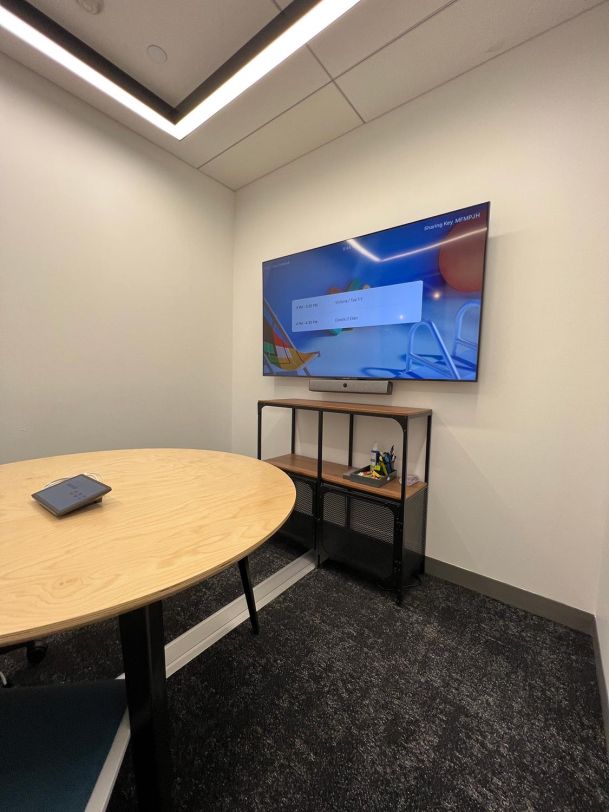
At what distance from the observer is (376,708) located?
1166 mm

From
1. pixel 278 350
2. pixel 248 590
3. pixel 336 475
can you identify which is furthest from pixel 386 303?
pixel 248 590

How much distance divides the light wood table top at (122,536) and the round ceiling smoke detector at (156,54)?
7.25 feet

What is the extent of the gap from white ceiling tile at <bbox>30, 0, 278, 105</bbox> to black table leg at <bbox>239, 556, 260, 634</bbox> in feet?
8.47

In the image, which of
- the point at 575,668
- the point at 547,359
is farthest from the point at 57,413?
the point at 575,668

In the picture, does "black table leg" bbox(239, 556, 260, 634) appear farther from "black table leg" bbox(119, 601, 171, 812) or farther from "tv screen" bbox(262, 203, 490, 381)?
"tv screen" bbox(262, 203, 490, 381)

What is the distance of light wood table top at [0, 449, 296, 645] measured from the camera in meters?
0.53

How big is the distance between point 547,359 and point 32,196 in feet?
9.98

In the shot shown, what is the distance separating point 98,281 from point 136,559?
2173 millimetres

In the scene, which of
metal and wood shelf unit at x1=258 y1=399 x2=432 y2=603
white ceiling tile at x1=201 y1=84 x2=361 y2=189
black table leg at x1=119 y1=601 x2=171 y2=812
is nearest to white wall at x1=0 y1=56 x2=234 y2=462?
white ceiling tile at x1=201 y1=84 x2=361 y2=189

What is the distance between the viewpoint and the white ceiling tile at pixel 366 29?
1.45 meters

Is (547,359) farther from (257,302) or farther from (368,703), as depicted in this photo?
(257,302)

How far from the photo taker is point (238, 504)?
3.03 feet

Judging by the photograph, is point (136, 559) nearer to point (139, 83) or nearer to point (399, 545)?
point (399, 545)

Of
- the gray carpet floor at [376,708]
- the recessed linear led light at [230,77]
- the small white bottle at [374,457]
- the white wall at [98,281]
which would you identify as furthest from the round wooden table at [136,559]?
the recessed linear led light at [230,77]
